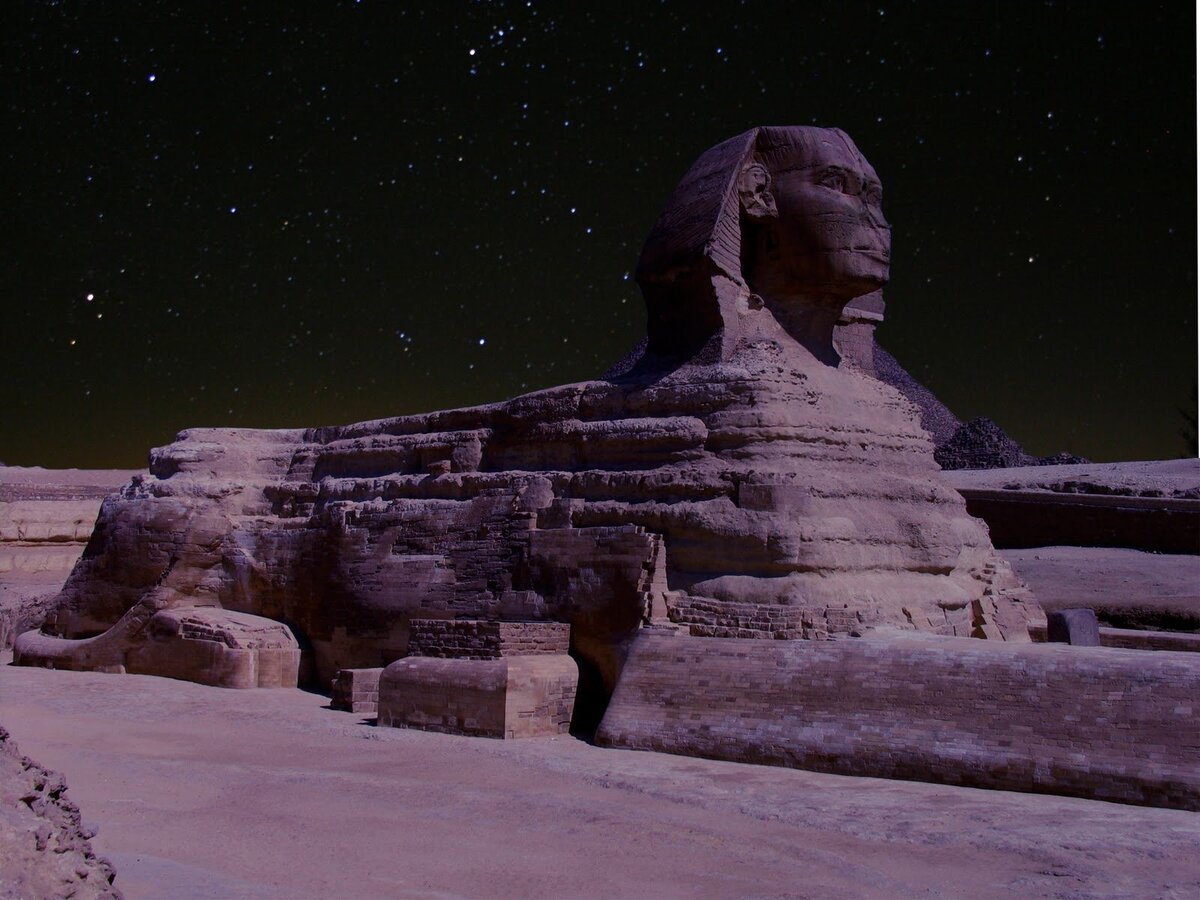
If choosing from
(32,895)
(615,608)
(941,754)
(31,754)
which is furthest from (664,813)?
(31,754)

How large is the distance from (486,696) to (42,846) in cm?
574

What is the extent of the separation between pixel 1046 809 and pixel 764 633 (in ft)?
8.98

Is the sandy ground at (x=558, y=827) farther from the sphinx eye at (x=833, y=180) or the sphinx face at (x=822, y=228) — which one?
the sphinx eye at (x=833, y=180)

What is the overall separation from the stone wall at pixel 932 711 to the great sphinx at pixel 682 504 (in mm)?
492

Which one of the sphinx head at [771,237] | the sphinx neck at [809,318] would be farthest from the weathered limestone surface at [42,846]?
the sphinx neck at [809,318]

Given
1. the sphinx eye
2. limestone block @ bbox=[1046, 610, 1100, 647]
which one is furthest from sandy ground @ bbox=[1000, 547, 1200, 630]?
the sphinx eye

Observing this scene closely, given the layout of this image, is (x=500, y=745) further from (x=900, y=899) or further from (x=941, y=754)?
(x=900, y=899)

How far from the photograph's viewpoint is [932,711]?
794 centimetres

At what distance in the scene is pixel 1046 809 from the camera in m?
6.87

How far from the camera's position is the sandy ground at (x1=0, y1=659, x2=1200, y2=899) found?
5699 mm

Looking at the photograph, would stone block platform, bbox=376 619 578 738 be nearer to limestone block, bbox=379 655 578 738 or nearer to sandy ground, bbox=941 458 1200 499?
limestone block, bbox=379 655 578 738

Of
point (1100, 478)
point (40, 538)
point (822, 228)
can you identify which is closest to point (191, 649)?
point (822, 228)

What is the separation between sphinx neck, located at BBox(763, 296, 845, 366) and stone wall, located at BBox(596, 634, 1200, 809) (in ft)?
11.3

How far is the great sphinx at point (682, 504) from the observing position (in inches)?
389
